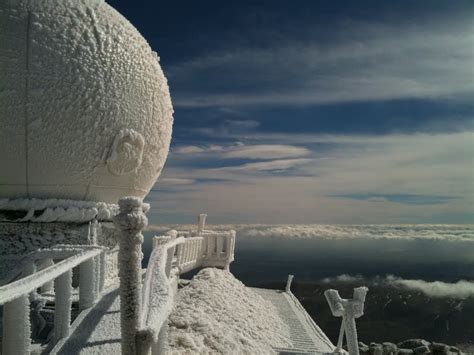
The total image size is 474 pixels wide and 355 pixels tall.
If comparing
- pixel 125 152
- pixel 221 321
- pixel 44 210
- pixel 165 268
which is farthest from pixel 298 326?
pixel 44 210

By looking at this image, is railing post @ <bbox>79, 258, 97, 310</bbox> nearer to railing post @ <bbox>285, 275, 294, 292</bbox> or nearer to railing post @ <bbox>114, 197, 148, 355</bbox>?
railing post @ <bbox>114, 197, 148, 355</bbox>

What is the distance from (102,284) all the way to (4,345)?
3.25 m

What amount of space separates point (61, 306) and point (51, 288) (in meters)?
2.90

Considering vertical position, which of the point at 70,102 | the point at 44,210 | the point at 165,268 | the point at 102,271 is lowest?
the point at 102,271

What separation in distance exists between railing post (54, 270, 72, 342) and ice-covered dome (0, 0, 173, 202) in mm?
2582

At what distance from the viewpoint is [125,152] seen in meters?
7.86

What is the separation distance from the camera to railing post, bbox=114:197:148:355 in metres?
3.55

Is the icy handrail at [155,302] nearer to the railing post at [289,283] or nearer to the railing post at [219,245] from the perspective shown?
the railing post at [219,245]

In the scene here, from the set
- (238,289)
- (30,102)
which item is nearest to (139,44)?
Result: (30,102)

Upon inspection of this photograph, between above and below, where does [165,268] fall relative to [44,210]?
below

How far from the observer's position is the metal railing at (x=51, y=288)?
3.71m

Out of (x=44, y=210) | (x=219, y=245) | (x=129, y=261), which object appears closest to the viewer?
(x=129, y=261)

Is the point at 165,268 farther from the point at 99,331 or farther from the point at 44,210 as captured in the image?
the point at 44,210

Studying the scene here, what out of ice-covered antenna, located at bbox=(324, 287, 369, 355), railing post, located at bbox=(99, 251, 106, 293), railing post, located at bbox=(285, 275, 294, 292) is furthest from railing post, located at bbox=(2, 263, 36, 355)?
railing post, located at bbox=(285, 275, 294, 292)
